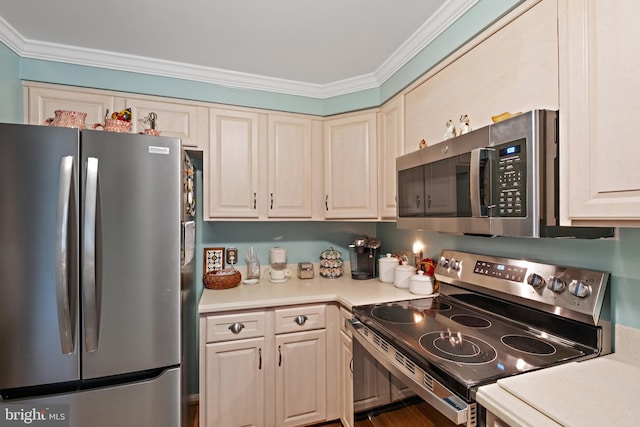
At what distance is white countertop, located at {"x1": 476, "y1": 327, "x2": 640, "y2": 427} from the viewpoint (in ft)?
2.19

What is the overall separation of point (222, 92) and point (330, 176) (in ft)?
3.24

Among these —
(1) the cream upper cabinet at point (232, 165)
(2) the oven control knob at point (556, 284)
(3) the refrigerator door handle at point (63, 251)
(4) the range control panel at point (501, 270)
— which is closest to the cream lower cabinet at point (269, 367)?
(3) the refrigerator door handle at point (63, 251)

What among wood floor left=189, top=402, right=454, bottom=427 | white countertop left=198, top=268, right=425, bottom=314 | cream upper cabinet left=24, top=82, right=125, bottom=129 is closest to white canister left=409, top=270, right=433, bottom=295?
white countertop left=198, top=268, right=425, bottom=314

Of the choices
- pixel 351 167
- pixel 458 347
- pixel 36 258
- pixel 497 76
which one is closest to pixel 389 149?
pixel 351 167

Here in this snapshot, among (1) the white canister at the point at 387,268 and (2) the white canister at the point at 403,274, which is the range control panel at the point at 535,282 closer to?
(2) the white canister at the point at 403,274

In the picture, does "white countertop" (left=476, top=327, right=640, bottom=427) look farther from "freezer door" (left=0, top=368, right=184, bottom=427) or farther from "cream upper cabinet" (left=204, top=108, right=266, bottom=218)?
"cream upper cabinet" (left=204, top=108, right=266, bottom=218)

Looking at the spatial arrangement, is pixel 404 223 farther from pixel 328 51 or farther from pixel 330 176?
pixel 328 51

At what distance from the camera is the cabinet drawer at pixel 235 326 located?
164cm

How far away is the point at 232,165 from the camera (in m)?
2.03

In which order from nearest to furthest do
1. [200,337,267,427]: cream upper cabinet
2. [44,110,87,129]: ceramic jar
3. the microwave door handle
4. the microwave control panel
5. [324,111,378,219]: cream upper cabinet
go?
1. the microwave control panel
2. the microwave door handle
3. [44,110,87,129]: ceramic jar
4. [200,337,267,427]: cream upper cabinet
5. [324,111,378,219]: cream upper cabinet

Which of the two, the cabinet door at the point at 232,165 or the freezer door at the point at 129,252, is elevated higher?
the cabinet door at the point at 232,165

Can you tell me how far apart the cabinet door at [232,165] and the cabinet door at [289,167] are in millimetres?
123

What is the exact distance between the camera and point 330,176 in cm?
221

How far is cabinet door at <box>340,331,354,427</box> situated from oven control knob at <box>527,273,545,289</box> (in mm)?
977
